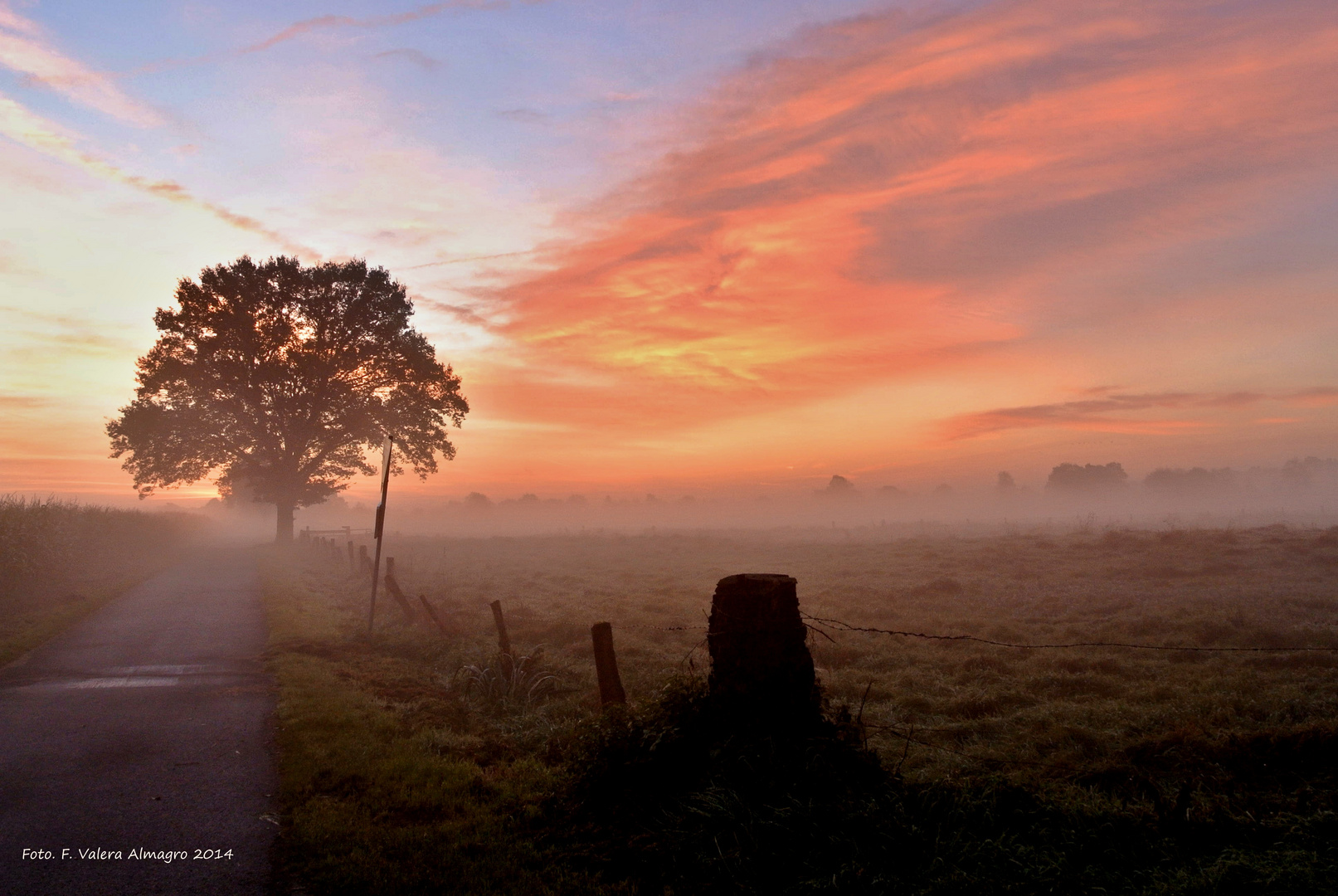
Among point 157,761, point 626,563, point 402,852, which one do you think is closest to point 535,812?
point 402,852

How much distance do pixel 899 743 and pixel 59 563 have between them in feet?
90.2

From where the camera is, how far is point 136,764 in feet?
25.0

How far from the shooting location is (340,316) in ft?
121

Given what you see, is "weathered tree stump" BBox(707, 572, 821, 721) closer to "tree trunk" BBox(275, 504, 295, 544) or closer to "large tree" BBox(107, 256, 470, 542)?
"large tree" BBox(107, 256, 470, 542)

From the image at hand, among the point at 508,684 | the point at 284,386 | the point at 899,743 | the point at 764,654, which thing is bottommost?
the point at 899,743

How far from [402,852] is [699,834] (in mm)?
2460

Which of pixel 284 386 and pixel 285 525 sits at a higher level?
pixel 284 386

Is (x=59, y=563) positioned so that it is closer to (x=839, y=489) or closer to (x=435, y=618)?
(x=435, y=618)

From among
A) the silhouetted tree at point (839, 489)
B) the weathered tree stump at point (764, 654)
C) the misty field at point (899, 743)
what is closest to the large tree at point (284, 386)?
the misty field at point (899, 743)

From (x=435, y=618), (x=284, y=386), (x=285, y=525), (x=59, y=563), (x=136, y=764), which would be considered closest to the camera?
(x=136, y=764)

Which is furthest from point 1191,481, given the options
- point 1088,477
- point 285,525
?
point 285,525

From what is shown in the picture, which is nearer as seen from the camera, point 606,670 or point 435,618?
point 606,670

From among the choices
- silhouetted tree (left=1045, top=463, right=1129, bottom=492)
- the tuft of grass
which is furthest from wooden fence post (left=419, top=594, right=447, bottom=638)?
silhouetted tree (left=1045, top=463, right=1129, bottom=492)

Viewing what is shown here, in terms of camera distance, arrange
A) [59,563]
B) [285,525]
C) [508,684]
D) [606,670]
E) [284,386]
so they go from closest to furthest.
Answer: [606,670] < [508,684] < [59,563] < [284,386] < [285,525]
